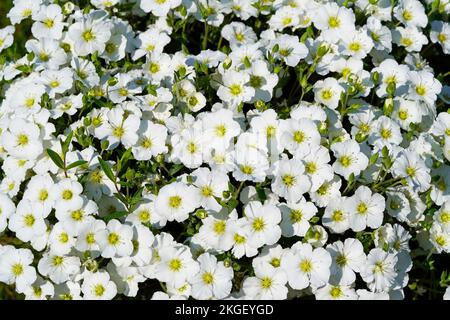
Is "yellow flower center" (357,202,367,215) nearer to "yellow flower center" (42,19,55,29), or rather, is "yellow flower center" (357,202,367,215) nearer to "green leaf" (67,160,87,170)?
"green leaf" (67,160,87,170)

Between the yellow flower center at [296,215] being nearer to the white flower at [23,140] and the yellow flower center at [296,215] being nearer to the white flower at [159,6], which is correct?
the white flower at [23,140]

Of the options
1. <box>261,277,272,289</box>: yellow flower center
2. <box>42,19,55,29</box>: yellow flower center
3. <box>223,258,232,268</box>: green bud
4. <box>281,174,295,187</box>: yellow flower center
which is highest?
<box>42,19,55,29</box>: yellow flower center

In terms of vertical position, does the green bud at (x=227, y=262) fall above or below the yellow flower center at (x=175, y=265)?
above

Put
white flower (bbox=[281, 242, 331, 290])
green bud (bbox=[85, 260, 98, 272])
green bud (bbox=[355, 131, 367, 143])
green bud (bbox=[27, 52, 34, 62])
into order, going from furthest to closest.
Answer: green bud (bbox=[27, 52, 34, 62]), green bud (bbox=[355, 131, 367, 143]), green bud (bbox=[85, 260, 98, 272]), white flower (bbox=[281, 242, 331, 290])

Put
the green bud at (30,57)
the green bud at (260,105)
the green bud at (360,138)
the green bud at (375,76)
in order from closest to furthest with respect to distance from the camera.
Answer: the green bud at (360,138), the green bud at (260,105), the green bud at (375,76), the green bud at (30,57)

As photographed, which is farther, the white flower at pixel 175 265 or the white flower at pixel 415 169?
the white flower at pixel 415 169

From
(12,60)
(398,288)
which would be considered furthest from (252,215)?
(12,60)

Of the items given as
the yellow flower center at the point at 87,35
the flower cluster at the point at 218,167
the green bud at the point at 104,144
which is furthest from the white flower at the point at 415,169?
the yellow flower center at the point at 87,35

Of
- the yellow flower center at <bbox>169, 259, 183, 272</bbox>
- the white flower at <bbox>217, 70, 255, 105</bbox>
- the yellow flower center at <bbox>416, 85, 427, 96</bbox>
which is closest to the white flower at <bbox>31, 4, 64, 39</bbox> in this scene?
the white flower at <bbox>217, 70, 255, 105</bbox>
